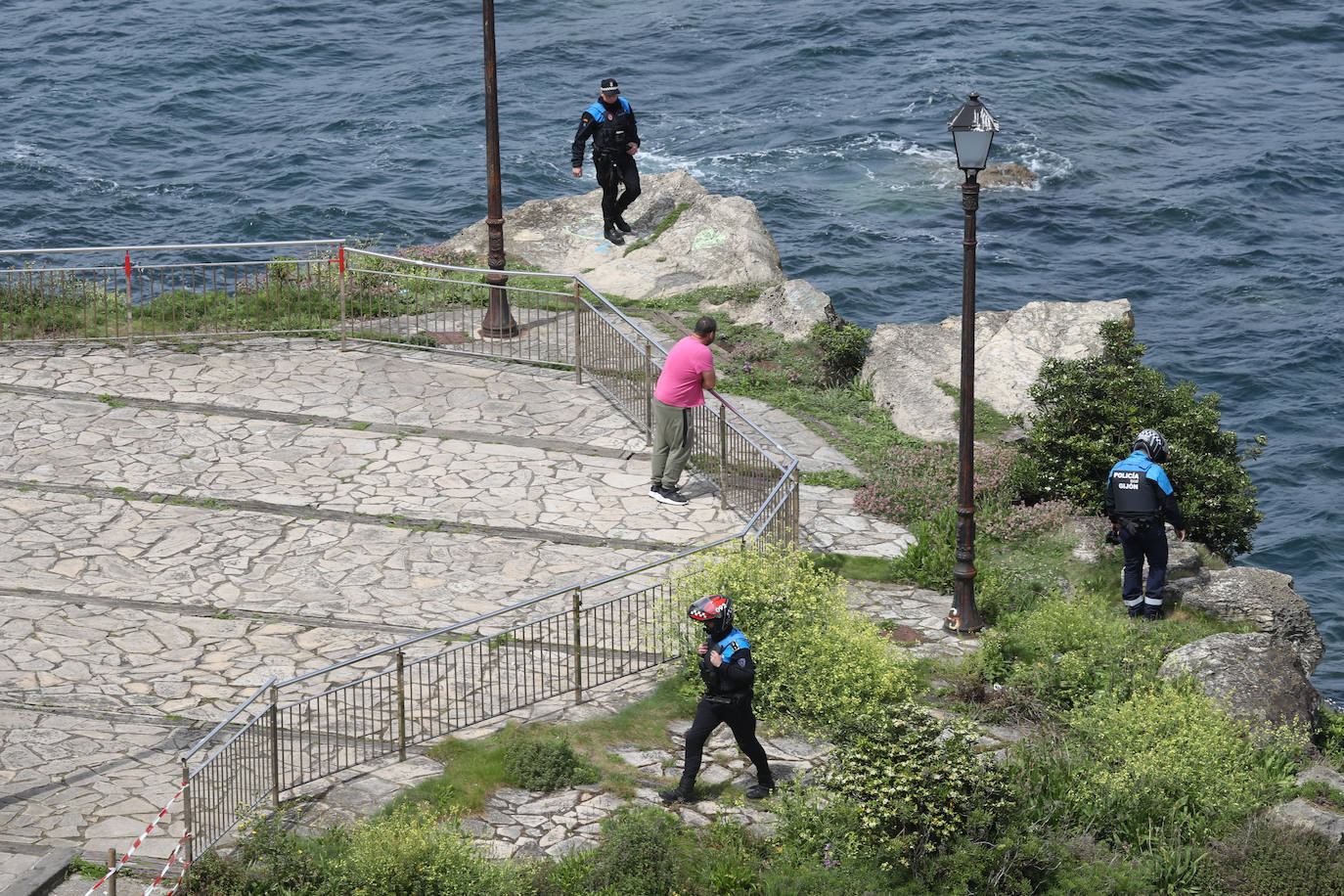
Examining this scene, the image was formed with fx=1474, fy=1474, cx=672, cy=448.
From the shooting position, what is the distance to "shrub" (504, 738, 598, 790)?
38.2ft

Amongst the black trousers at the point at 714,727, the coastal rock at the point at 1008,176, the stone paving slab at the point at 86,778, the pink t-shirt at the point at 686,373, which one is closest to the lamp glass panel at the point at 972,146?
the pink t-shirt at the point at 686,373

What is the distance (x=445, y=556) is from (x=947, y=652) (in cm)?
519

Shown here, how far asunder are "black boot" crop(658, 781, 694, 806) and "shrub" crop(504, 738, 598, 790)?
64 cm

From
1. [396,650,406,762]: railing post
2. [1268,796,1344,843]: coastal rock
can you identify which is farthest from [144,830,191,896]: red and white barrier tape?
[1268,796,1344,843]: coastal rock

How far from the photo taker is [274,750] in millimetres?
11148

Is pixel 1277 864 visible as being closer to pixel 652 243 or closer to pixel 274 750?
pixel 274 750

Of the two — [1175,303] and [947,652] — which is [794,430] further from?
[1175,303]

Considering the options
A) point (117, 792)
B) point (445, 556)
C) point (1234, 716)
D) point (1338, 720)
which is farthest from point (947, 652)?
point (117, 792)

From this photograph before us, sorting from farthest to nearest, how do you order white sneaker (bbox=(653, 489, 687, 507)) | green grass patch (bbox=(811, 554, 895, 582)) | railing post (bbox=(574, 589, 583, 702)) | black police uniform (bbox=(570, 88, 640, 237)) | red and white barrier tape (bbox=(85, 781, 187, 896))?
black police uniform (bbox=(570, 88, 640, 237)) → white sneaker (bbox=(653, 489, 687, 507)) → green grass patch (bbox=(811, 554, 895, 582)) → railing post (bbox=(574, 589, 583, 702)) → red and white barrier tape (bbox=(85, 781, 187, 896))

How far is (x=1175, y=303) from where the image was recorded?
35.4m

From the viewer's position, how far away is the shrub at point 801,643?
1245cm

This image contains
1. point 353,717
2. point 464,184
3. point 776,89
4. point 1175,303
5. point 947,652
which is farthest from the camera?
point 776,89

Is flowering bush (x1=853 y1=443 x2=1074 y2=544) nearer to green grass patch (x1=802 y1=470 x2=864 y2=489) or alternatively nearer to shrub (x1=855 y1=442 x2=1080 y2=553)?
shrub (x1=855 y1=442 x2=1080 y2=553)

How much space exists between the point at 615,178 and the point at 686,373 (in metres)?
7.52
